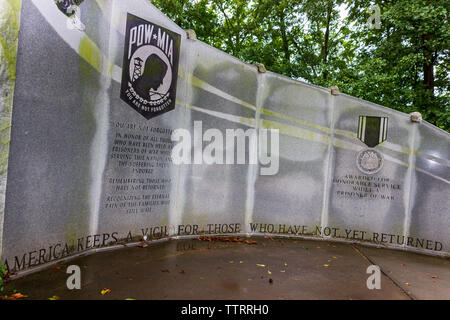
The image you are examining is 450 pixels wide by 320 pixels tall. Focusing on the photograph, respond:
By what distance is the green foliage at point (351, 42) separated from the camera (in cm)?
805

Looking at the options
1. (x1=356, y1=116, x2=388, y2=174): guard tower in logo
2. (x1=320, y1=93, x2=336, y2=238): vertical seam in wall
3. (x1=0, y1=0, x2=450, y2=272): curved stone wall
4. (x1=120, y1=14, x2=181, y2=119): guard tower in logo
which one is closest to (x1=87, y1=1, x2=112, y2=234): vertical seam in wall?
(x1=0, y1=0, x2=450, y2=272): curved stone wall

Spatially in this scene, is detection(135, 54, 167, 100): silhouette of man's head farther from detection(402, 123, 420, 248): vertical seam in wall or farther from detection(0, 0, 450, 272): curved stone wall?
detection(402, 123, 420, 248): vertical seam in wall

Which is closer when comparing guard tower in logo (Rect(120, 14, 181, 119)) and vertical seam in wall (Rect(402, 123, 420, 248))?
guard tower in logo (Rect(120, 14, 181, 119))

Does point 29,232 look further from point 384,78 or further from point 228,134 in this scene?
point 384,78

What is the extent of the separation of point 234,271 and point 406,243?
3.81 meters

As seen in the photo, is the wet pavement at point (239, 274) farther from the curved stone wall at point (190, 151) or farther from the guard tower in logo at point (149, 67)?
the guard tower in logo at point (149, 67)

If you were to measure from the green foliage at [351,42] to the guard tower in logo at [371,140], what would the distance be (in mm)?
2576

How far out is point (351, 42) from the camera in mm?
12125

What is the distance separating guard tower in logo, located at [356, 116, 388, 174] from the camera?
6020 millimetres

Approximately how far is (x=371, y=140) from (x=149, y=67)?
4.31 m

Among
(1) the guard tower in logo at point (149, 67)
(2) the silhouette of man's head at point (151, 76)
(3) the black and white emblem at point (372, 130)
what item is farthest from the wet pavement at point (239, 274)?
(2) the silhouette of man's head at point (151, 76)

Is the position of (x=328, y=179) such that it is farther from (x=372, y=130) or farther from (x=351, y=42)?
(x=351, y=42)

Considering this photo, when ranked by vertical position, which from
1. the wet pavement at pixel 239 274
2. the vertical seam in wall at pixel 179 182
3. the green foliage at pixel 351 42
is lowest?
the wet pavement at pixel 239 274

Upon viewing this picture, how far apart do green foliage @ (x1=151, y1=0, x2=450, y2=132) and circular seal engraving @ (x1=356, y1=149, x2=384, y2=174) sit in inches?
116
